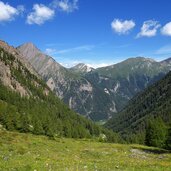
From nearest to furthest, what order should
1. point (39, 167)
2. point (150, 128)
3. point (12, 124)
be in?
point (39, 167)
point (12, 124)
point (150, 128)

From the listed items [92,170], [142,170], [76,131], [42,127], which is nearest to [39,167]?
[92,170]

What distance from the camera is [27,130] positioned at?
11225 cm

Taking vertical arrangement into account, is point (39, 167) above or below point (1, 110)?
below

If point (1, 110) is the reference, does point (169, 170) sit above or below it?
below

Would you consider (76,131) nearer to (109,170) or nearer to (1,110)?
(1,110)

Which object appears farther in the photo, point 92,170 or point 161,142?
point 161,142

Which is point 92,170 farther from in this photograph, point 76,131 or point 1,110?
point 76,131

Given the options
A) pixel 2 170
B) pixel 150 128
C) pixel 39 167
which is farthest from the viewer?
pixel 150 128

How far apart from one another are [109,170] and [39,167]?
499 cm

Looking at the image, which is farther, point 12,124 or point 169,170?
point 12,124

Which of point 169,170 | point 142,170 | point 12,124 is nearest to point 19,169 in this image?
point 142,170

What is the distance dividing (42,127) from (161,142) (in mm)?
43688

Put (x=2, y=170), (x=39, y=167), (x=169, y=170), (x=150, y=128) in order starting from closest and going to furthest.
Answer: (x=2, y=170) → (x=39, y=167) → (x=169, y=170) → (x=150, y=128)

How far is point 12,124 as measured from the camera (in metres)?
108
